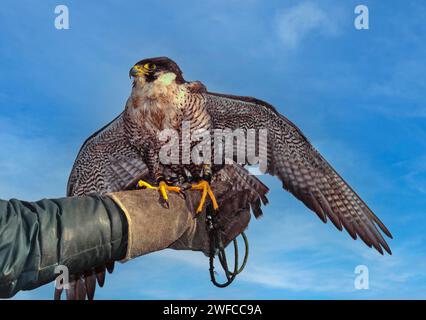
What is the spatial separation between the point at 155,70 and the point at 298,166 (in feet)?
6.42

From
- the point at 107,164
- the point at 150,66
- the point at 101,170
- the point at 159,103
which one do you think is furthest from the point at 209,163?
the point at 101,170

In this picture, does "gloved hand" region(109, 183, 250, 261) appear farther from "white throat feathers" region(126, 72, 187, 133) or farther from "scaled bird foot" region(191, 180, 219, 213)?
"white throat feathers" region(126, 72, 187, 133)

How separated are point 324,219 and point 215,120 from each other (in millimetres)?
1649

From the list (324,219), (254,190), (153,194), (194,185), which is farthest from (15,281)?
(324,219)

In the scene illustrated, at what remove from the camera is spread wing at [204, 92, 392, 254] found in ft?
17.4

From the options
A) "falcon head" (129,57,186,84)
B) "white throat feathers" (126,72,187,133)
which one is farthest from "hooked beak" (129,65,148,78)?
"white throat feathers" (126,72,187,133)

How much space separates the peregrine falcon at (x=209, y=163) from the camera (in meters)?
4.94

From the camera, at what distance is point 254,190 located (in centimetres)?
512

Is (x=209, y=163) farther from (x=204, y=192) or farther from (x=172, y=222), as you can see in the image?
(x=172, y=222)

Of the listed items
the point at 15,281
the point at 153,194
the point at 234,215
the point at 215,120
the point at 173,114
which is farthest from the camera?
the point at 215,120

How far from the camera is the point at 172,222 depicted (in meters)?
4.01

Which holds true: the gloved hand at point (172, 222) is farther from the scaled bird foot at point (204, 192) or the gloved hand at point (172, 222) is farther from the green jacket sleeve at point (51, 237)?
the green jacket sleeve at point (51, 237)

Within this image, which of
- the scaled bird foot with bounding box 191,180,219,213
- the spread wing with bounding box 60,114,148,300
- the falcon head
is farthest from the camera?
the spread wing with bounding box 60,114,148,300

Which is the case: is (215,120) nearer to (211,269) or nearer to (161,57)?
(161,57)
